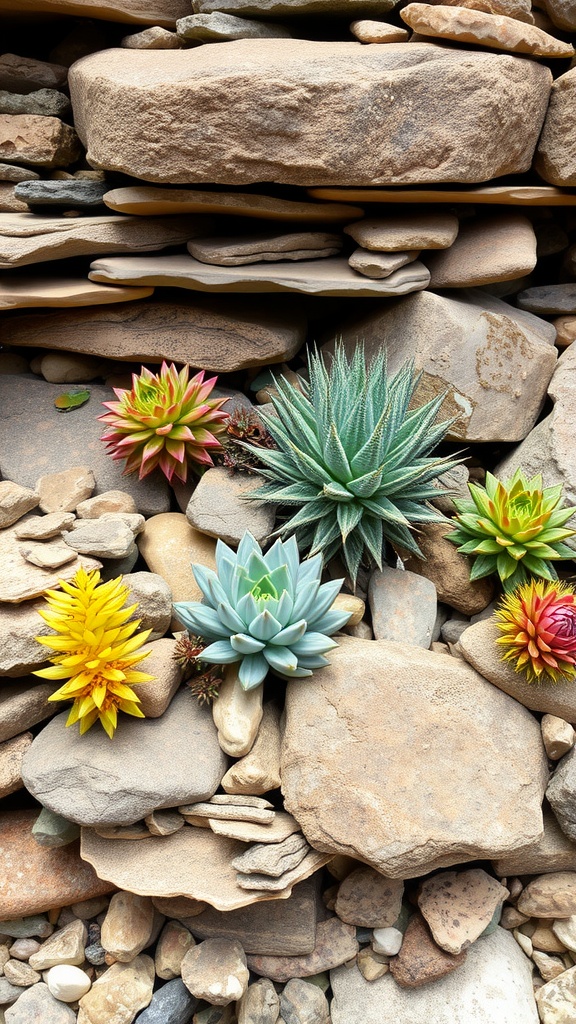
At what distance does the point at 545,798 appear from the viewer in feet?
8.80

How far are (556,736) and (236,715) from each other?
3.78 feet

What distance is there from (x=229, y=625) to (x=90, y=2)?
287 cm

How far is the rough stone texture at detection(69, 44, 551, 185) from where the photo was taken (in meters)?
2.79

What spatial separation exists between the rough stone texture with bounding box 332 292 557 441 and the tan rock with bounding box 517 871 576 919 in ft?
5.94

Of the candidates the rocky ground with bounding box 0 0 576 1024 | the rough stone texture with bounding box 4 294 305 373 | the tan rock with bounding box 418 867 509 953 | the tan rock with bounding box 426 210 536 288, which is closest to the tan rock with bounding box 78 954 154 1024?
the rocky ground with bounding box 0 0 576 1024

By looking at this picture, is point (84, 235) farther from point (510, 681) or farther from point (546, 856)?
point (546, 856)

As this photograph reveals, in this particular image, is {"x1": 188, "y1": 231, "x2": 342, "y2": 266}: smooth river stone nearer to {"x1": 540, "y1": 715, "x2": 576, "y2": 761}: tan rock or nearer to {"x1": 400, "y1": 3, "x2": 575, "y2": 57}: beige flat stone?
{"x1": 400, "y1": 3, "x2": 575, "y2": 57}: beige flat stone

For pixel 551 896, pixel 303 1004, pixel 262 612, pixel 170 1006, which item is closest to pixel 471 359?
pixel 262 612

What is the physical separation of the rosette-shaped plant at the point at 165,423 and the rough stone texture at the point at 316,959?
6.08 feet

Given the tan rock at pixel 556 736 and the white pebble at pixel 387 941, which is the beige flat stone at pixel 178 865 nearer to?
the white pebble at pixel 387 941

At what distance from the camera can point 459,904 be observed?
2.58 m

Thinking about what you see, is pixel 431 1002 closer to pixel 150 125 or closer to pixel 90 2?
pixel 150 125

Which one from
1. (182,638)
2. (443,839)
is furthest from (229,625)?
(443,839)

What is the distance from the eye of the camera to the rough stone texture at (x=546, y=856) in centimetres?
265
